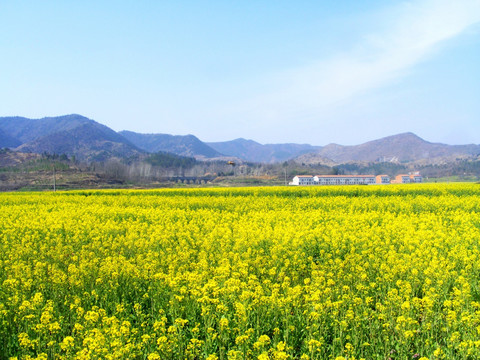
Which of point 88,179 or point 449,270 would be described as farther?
point 88,179

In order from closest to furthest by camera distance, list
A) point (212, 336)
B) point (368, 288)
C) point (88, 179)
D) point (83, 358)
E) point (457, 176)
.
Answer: point (83, 358) < point (212, 336) < point (368, 288) < point (88, 179) < point (457, 176)

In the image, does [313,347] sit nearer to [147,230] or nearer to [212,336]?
[212,336]

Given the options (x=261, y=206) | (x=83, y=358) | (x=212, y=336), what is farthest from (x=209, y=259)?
(x=261, y=206)

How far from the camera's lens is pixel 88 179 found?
9088cm

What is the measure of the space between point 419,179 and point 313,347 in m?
146

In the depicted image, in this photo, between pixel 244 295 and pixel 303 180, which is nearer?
pixel 244 295

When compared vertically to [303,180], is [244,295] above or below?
above

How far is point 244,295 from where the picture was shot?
16.2 feet

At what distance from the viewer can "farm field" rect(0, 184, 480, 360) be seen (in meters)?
4.35

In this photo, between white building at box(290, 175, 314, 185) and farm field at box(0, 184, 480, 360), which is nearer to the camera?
farm field at box(0, 184, 480, 360)

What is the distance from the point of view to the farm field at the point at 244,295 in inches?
171

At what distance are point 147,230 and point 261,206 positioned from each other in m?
8.87

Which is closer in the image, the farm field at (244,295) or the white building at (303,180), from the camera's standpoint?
the farm field at (244,295)

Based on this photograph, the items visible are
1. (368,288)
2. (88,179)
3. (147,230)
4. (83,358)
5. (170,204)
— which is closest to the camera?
(83,358)
